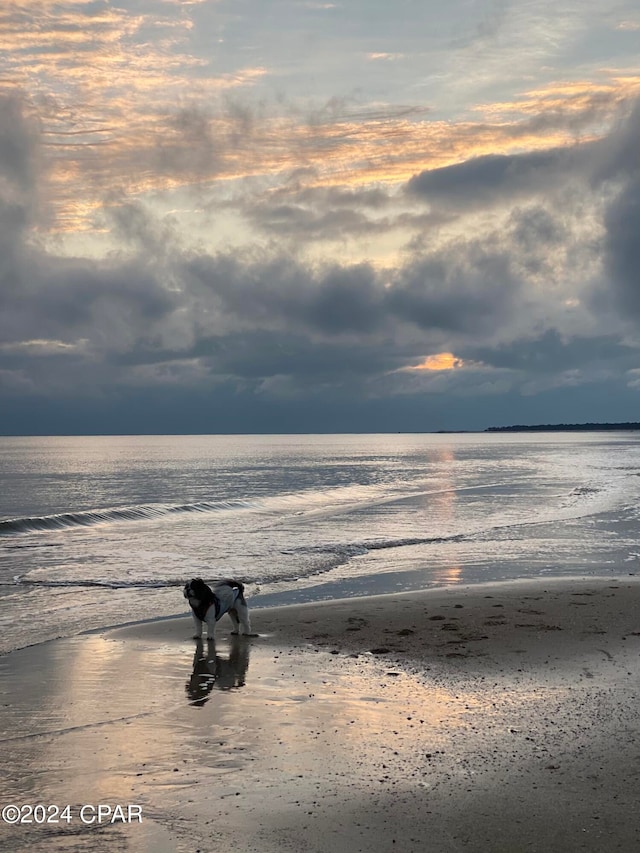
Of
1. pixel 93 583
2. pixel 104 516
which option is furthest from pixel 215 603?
pixel 104 516

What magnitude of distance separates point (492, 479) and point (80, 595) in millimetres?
48139

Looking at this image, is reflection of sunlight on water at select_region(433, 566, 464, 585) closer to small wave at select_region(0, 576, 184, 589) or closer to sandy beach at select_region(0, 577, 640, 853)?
sandy beach at select_region(0, 577, 640, 853)

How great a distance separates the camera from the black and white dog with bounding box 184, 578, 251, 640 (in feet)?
37.9

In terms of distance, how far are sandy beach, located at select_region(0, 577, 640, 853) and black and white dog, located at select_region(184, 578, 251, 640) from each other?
11.8 inches

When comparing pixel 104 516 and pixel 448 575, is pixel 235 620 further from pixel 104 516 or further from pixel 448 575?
pixel 104 516

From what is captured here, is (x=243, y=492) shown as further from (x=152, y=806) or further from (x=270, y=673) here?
(x=152, y=806)

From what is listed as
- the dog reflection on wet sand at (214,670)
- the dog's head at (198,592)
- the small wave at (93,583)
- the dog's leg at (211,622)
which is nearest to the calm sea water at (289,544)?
the small wave at (93,583)

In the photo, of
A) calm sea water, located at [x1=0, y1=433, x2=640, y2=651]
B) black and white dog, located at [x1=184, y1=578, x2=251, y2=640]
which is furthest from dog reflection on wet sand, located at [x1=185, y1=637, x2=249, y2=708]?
calm sea water, located at [x1=0, y1=433, x2=640, y2=651]

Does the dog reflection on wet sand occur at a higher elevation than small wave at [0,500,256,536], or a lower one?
higher

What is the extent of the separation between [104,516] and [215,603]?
2693cm

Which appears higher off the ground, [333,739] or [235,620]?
[333,739]

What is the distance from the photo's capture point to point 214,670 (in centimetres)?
986

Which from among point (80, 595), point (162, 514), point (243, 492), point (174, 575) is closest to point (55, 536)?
point (162, 514)

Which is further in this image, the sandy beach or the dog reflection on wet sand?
the dog reflection on wet sand
